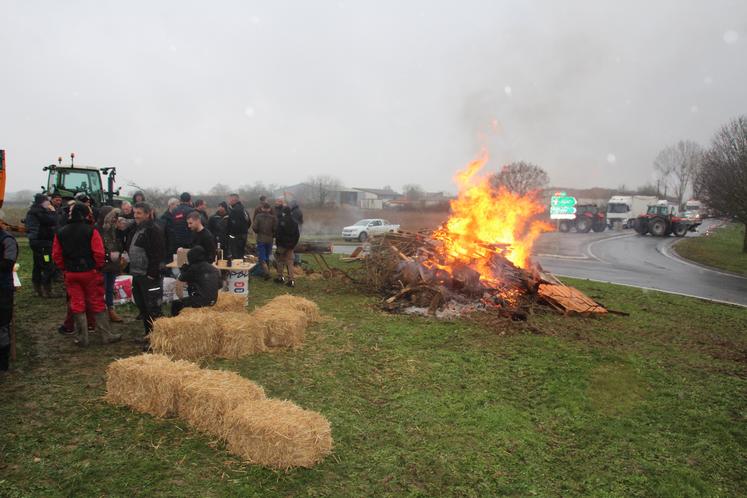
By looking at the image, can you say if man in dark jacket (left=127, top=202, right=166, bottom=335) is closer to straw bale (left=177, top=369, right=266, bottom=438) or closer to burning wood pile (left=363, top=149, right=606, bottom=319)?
straw bale (left=177, top=369, right=266, bottom=438)

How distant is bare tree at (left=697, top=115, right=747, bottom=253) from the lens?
24592 mm

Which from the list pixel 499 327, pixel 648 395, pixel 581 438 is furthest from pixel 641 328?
pixel 581 438

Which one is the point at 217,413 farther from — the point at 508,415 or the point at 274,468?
the point at 508,415

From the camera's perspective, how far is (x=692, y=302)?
12617 mm

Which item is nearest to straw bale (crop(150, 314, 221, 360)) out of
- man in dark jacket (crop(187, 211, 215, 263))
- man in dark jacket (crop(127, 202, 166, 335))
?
man in dark jacket (crop(127, 202, 166, 335))

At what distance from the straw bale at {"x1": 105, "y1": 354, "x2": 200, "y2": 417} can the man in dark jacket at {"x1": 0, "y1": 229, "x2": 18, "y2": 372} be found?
5.95 feet

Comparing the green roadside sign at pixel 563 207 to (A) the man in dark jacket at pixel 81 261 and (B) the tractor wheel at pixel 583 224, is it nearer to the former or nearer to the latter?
(B) the tractor wheel at pixel 583 224

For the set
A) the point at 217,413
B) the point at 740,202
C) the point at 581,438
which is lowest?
the point at 581,438

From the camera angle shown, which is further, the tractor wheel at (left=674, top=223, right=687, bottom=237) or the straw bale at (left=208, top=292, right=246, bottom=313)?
the tractor wheel at (left=674, top=223, right=687, bottom=237)

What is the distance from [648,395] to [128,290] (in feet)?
30.2

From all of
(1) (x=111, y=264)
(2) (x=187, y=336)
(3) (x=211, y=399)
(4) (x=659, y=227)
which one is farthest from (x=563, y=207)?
(3) (x=211, y=399)

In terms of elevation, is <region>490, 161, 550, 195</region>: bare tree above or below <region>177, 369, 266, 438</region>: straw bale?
above

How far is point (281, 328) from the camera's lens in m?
7.07

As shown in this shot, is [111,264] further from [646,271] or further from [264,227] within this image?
[646,271]
